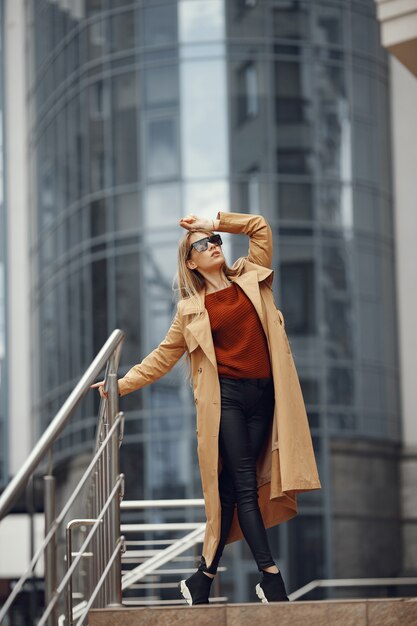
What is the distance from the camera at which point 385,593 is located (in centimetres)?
2494

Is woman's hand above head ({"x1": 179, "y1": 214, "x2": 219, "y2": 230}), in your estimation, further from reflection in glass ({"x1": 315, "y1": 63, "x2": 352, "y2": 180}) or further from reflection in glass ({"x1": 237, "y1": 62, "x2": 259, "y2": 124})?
reflection in glass ({"x1": 315, "y1": 63, "x2": 352, "y2": 180})

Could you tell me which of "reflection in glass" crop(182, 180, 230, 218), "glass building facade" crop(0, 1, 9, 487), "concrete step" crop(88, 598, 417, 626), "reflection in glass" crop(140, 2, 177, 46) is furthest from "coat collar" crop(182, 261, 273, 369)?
"glass building facade" crop(0, 1, 9, 487)

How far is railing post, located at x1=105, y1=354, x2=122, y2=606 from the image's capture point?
713 cm

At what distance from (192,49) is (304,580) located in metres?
10.2

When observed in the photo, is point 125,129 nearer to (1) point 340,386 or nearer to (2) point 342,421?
(1) point 340,386

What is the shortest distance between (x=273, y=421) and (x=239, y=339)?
1.48 feet

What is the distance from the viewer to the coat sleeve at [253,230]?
24.2ft

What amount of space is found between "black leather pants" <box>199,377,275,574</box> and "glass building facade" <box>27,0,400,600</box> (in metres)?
18.5

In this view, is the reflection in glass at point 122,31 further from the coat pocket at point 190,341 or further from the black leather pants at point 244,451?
the black leather pants at point 244,451

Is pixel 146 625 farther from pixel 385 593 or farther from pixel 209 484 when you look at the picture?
pixel 385 593

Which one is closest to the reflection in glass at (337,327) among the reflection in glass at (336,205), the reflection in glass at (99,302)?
the reflection in glass at (336,205)

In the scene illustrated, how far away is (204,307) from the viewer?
7.20 meters

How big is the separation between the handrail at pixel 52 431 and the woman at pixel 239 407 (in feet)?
1.31

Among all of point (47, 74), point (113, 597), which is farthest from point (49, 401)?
point (113, 597)
